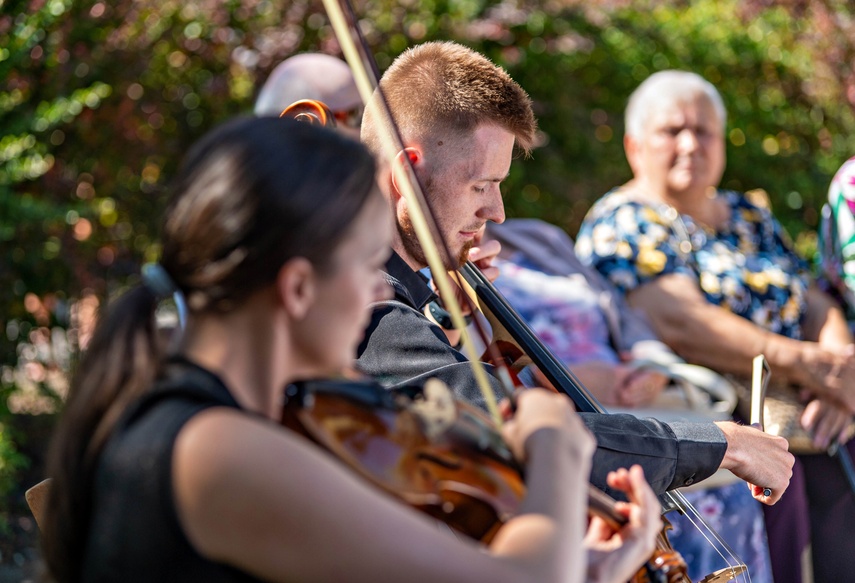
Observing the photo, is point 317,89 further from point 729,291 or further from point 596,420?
point 596,420

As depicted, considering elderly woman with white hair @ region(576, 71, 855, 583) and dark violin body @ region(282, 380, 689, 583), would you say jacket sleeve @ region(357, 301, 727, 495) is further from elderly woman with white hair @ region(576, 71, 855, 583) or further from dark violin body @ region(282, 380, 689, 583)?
elderly woman with white hair @ region(576, 71, 855, 583)

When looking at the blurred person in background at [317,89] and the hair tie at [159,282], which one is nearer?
the hair tie at [159,282]

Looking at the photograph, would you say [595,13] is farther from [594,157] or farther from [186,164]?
[186,164]

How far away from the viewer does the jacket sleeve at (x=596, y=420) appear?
1.91m

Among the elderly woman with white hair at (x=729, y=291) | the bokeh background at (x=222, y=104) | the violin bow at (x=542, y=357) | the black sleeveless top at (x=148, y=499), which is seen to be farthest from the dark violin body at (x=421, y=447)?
the bokeh background at (x=222, y=104)

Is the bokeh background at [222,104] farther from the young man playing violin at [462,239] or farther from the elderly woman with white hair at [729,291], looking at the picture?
the young man playing violin at [462,239]

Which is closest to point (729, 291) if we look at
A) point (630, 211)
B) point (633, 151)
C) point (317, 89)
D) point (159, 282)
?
point (630, 211)

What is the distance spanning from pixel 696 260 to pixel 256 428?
113 inches

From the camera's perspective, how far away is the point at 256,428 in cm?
125

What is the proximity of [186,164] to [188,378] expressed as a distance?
0.92 ft

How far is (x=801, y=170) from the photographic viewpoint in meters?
6.23

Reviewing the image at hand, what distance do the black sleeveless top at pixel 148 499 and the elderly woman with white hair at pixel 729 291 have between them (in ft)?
8.86

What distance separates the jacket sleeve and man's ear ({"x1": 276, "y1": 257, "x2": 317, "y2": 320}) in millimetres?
510

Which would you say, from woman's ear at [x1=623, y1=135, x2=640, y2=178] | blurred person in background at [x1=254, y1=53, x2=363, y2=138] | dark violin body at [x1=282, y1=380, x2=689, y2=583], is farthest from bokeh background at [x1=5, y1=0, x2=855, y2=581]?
dark violin body at [x1=282, y1=380, x2=689, y2=583]
